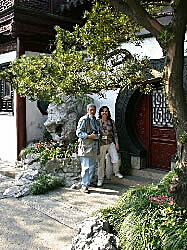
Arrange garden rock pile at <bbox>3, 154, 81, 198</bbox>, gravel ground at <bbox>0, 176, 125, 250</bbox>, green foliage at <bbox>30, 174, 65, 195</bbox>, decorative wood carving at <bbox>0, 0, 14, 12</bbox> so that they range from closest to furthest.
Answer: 1. gravel ground at <bbox>0, 176, 125, 250</bbox>
2. green foliage at <bbox>30, 174, 65, 195</bbox>
3. garden rock pile at <bbox>3, 154, 81, 198</bbox>
4. decorative wood carving at <bbox>0, 0, 14, 12</bbox>

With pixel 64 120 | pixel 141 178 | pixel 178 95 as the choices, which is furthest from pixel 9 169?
pixel 178 95

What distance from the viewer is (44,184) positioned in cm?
662

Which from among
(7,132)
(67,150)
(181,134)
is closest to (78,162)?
(67,150)

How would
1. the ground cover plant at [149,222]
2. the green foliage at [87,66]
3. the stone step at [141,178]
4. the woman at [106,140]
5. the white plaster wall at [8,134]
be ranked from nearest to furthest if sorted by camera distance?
the ground cover plant at [149,222] < the green foliage at [87,66] < the woman at [106,140] < the stone step at [141,178] < the white plaster wall at [8,134]

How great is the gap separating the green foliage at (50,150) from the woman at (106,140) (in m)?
0.92

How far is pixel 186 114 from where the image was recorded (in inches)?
125

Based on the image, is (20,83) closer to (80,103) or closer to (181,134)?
(181,134)

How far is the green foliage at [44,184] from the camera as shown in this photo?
6.41 meters

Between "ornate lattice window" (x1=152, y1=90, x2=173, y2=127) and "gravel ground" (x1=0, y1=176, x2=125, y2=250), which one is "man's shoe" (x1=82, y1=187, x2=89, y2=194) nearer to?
"gravel ground" (x1=0, y1=176, x2=125, y2=250)

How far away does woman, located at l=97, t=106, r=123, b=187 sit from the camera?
22.4 ft

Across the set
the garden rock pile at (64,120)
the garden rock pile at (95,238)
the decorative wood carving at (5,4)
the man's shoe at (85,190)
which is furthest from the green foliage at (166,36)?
the decorative wood carving at (5,4)

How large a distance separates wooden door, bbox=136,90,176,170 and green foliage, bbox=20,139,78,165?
1.73 m

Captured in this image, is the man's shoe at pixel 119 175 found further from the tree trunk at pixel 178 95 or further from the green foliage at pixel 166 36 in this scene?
the green foliage at pixel 166 36

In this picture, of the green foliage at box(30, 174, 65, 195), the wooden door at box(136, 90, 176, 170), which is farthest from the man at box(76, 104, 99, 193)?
the wooden door at box(136, 90, 176, 170)
